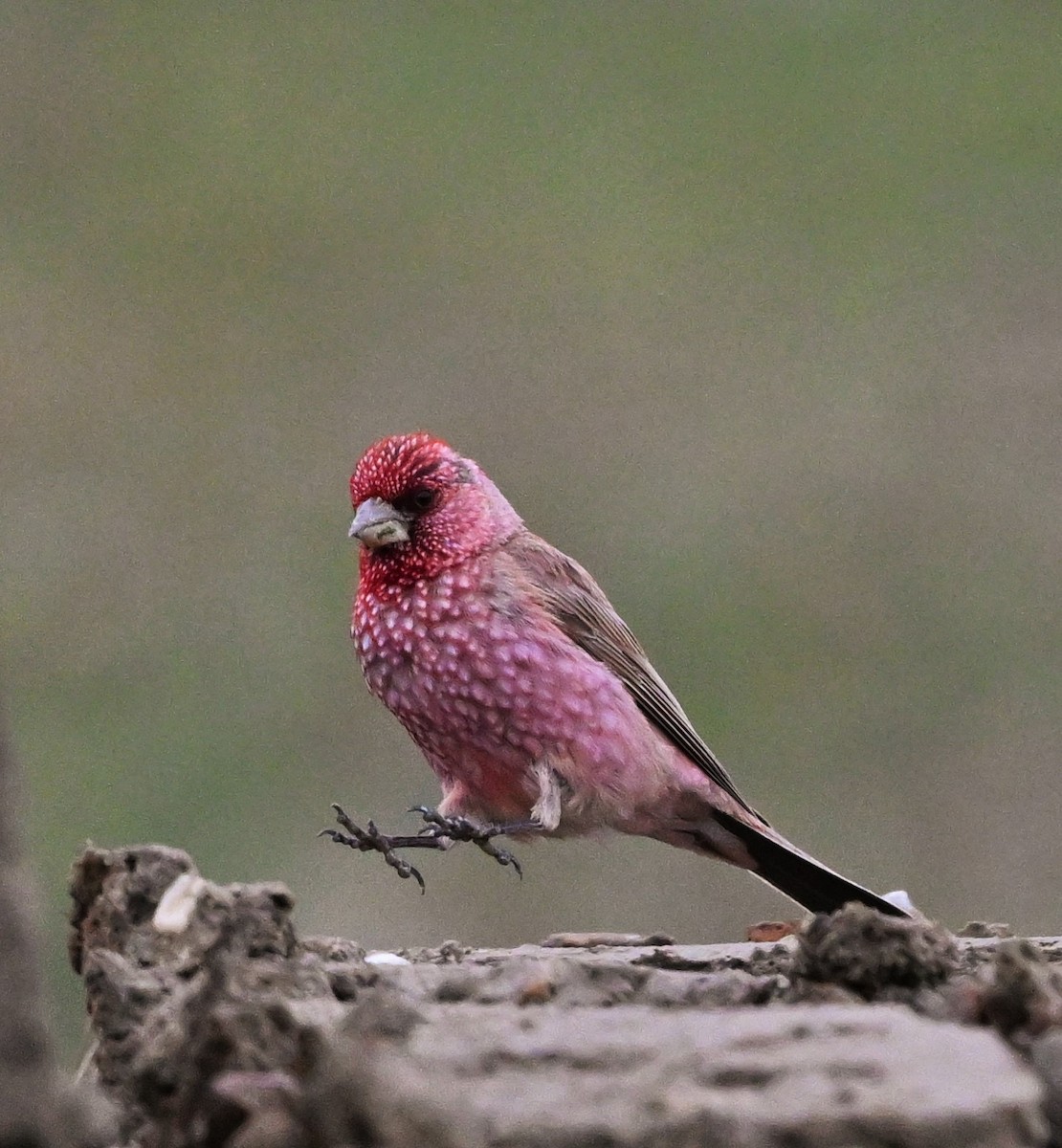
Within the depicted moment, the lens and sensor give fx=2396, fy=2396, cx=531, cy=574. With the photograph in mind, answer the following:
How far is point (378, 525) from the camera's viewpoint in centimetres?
616

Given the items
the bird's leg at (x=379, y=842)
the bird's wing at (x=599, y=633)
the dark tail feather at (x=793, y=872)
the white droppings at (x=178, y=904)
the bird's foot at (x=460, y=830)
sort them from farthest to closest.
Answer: the bird's wing at (x=599, y=633) → the dark tail feather at (x=793, y=872) → the bird's foot at (x=460, y=830) → the bird's leg at (x=379, y=842) → the white droppings at (x=178, y=904)

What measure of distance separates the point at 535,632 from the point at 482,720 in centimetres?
33

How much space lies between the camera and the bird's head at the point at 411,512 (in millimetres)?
6207

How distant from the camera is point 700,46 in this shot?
15.9 m

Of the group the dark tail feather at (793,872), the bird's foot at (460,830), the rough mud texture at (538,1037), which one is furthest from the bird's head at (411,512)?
the rough mud texture at (538,1037)

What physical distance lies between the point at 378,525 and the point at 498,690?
0.52 m

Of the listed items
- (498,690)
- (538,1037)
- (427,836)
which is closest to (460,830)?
(427,836)

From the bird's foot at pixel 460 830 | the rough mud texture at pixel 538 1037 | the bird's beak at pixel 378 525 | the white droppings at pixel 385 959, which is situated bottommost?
the rough mud texture at pixel 538 1037

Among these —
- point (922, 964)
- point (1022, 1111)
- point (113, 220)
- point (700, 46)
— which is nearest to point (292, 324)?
point (113, 220)

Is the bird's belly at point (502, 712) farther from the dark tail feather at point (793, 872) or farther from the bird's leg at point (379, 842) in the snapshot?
the bird's leg at point (379, 842)

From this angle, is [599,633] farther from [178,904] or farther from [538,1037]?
[538,1037]

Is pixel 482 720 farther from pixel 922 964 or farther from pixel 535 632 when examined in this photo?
pixel 922 964

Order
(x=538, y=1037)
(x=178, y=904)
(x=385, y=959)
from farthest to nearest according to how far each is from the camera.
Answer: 1. (x=385, y=959)
2. (x=178, y=904)
3. (x=538, y=1037)

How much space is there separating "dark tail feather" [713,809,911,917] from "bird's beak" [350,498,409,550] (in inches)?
46.6
